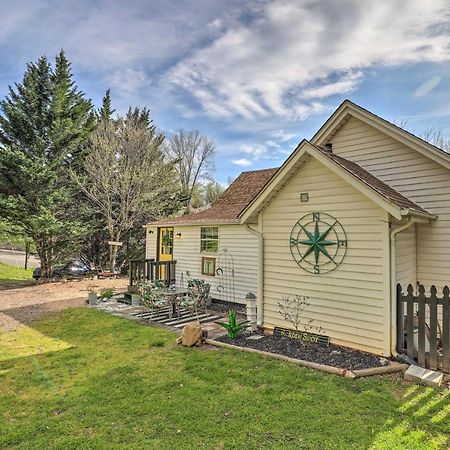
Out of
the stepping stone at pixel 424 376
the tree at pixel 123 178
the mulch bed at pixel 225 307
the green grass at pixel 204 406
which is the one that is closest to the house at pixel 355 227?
the stepping stone at pixel 424 376

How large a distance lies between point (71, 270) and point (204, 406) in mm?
17771

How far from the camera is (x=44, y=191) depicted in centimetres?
1599

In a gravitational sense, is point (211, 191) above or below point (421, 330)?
above

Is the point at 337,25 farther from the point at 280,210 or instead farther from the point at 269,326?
the point at 269,326

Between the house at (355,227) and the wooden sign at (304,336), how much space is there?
13 cm

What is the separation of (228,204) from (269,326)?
639cm

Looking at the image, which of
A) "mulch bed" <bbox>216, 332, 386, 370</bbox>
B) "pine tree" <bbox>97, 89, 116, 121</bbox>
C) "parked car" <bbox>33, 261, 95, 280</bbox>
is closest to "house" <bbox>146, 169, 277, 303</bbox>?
"mulch bed" <bbox>216, 332, 386, 370</bbox>

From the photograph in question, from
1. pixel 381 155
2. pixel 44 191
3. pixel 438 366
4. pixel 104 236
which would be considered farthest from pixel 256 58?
pixel 104 236

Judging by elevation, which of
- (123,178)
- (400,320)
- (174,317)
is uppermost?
(123,178)

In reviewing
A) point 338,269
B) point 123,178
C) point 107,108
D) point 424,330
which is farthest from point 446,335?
point 107,108

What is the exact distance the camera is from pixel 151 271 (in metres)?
12.3

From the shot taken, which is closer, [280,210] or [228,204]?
[280,210]

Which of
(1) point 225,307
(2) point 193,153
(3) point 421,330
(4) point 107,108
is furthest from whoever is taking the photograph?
(2) point 193,153

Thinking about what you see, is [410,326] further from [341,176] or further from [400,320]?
[341,176]
